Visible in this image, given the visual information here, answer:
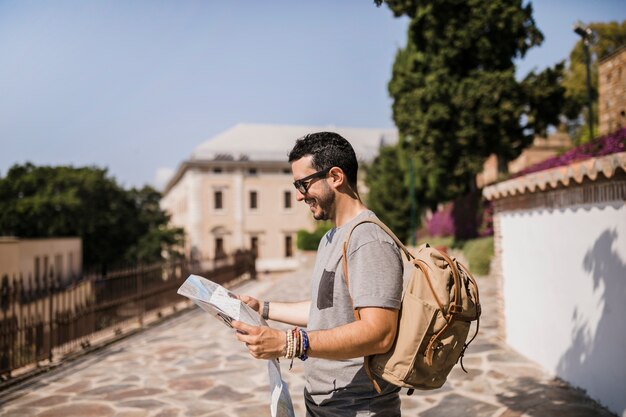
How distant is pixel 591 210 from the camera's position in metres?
4.96

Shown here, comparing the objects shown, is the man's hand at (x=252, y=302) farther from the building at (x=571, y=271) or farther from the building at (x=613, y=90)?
the building at (x=613, y=90)

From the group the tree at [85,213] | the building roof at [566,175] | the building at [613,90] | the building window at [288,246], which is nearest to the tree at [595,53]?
the building at [613,90]

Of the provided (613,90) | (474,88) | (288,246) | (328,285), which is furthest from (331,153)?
(288,246)

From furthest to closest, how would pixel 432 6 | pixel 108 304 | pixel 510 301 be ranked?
pixel 432 6
pixel 108 304
pixel 510 301

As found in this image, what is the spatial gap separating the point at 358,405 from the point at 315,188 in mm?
895

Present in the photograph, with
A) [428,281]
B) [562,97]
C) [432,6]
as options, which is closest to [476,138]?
[562,97]

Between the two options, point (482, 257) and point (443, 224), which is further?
point (443, 224)

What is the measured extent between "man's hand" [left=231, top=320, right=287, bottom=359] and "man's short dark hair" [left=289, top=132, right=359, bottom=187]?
0.71 m

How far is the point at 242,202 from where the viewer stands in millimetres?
44000

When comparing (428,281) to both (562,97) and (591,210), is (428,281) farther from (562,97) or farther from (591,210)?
(562,97)

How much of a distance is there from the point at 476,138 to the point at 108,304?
13666mm

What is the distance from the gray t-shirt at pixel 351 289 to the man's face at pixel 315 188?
11 cm

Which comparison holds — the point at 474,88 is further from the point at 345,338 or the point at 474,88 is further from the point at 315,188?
the point at 345,338

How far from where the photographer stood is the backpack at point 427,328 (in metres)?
1.78
